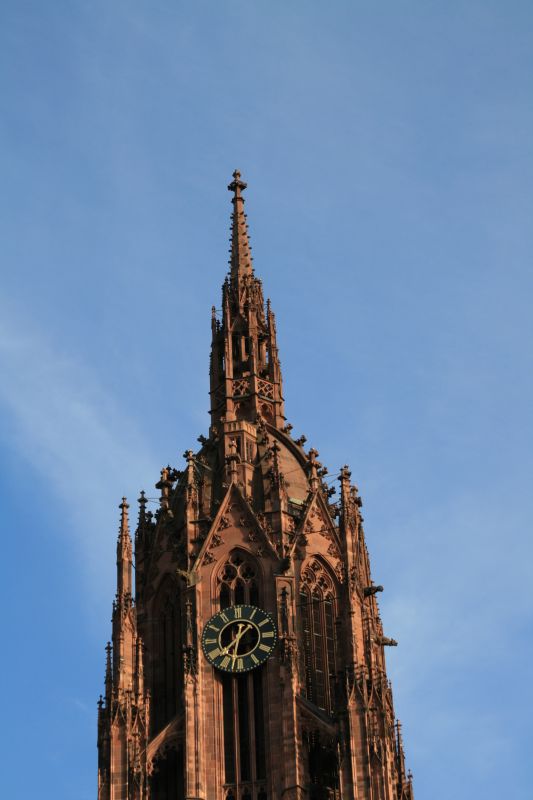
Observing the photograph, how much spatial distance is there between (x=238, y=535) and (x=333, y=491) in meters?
5.76

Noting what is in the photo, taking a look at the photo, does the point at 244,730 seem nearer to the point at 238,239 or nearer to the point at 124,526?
the point at 124,526

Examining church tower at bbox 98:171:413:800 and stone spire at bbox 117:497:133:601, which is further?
stone spire at bbox 117:497:133:601

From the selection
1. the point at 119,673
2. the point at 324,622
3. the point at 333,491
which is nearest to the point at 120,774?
the point at 119,673

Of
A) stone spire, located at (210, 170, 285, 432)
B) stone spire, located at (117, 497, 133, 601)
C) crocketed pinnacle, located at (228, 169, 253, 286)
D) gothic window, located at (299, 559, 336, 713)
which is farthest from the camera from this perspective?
crocketed pinnacle, located at (228, 169, 253, 286)

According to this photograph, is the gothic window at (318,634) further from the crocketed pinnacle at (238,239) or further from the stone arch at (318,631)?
the crocketed pinnacle at (238,239)

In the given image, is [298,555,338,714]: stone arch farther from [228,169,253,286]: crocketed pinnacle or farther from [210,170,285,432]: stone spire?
[228,169,253,286]: crocketed pinnacle

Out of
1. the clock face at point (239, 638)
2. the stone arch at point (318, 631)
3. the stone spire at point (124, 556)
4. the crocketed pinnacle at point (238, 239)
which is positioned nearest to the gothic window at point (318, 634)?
the stone arch at point (318, 631)

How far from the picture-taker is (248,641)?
84.8m

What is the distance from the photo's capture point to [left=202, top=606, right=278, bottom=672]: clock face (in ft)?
276

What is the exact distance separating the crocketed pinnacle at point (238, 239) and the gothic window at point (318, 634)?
18.1 meters

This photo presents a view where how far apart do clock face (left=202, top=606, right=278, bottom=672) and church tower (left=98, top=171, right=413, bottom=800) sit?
6cm

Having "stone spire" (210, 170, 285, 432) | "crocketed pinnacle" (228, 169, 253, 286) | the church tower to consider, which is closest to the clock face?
the church tower

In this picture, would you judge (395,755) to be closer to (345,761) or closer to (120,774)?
(345,761)

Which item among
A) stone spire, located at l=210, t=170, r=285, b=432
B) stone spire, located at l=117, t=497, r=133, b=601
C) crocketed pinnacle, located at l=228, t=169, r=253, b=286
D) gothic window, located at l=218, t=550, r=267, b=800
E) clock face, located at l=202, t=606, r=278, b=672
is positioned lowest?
gothic window, located at l=218, t=550, r=267, b=800
